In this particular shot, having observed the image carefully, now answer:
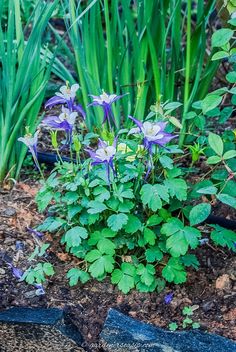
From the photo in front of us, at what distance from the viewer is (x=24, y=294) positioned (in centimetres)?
224

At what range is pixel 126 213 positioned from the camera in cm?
221

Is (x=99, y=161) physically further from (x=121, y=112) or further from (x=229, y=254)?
(x=121, y=112)

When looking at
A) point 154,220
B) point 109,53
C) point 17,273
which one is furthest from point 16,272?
point 109,53

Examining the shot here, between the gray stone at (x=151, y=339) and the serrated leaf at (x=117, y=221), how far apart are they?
279 mm

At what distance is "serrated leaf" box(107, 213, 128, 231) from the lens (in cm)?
210

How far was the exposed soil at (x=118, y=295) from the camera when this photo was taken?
7.14ft

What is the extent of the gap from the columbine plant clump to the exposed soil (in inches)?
2.2

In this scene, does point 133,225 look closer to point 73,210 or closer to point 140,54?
point 73,210

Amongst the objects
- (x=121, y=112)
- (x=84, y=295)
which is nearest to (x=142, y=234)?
(x=84, y=295)

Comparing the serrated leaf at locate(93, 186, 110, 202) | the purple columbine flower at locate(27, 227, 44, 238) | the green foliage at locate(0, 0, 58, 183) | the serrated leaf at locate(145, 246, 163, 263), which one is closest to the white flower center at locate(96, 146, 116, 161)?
the serrated leaf at locate(93, 186, 110, 202)

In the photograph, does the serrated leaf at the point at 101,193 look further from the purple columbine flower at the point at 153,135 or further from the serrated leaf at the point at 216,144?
the serrated leaf at the point at 216,144

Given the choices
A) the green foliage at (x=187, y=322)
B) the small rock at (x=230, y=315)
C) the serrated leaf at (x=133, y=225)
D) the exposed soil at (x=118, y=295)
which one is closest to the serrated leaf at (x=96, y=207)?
the serrated leaf at (x=133, y=225)

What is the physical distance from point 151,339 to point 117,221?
0.36 meters

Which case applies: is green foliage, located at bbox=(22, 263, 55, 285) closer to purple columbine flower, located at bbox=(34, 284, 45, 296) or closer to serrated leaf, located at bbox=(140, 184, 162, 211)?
purple columbine flower, located at bbox=(34, 284, 45, 296)
